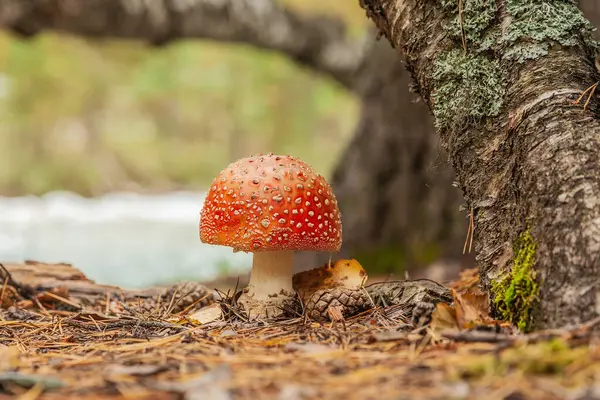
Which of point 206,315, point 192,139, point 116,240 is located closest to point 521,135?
point 206,315

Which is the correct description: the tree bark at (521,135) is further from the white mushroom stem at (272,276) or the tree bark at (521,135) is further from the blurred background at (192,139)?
the white mushroom stem at (272,276)

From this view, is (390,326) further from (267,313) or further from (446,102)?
(446,102)

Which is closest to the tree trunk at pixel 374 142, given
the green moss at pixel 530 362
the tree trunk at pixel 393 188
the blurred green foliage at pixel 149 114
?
the tree trunk at pixel 393 188

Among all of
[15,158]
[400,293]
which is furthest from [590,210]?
[15,158]

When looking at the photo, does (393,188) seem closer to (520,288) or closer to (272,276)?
(272,276)

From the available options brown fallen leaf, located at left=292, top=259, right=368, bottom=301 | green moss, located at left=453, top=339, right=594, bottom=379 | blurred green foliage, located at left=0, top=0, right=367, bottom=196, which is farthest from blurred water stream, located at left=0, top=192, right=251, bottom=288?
green moss, located at left=453, top=339, right=594, bottom=379

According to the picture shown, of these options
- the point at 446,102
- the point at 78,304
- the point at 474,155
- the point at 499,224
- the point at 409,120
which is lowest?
the point at 78,304

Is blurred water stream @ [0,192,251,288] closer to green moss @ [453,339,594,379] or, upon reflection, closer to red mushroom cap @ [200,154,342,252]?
red mushroom cap @ [200,154,342,252]
